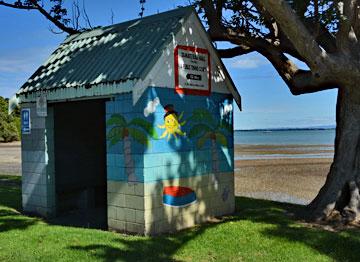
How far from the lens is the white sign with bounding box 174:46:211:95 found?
916 centimetres

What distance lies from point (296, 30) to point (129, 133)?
3710 mm

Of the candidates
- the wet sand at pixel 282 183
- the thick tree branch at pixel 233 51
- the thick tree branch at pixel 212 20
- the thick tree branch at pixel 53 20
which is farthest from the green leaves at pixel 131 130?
the wet sand at pixel 282 183

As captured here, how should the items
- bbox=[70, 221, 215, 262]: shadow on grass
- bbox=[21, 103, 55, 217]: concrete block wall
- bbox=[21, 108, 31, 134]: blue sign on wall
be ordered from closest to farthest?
bbox=[70, 221, 215, 262]: shadow on grass → bbox=[21, 103, 55, 217]: concrete block wall → bbox=[21, 108, 31, 134]: blue sign on wall

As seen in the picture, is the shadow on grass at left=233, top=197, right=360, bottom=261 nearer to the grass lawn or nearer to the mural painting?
the grass lawn

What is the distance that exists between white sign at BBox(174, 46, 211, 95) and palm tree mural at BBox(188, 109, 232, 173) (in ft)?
1.70

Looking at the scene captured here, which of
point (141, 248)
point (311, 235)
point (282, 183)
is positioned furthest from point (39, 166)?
point (282, 183)

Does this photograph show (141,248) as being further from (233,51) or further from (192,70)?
(233,51)

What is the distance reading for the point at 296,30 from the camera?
8211 millimetres

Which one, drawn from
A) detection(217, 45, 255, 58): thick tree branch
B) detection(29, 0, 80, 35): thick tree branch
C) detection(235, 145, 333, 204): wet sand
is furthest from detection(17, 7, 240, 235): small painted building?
detection(235, 145, 333, 204): wet sand

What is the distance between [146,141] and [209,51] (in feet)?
9.46

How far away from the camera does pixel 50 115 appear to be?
1049 centimetres

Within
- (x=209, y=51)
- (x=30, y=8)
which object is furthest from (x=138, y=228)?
(x=30, y=8)

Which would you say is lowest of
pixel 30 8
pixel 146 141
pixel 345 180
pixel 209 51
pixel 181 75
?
pixel 345 180

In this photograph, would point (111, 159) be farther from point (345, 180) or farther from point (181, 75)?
point (345, 180)
